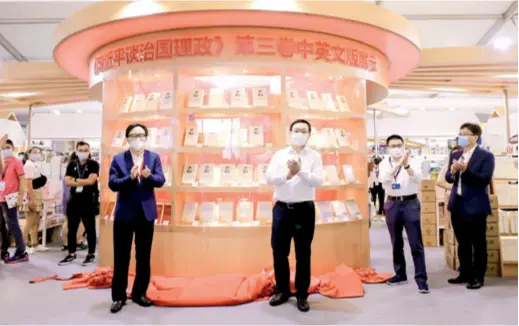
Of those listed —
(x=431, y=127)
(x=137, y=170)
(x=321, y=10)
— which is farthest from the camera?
(x=431, y=127)

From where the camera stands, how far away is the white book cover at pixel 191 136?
14.3ft

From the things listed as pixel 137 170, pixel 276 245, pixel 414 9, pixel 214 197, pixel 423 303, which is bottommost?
pixel 423 303

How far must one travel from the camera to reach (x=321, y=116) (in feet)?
15.1

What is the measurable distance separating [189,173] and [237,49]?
141 cm

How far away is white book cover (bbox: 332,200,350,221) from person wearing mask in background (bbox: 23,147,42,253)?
13.5ft

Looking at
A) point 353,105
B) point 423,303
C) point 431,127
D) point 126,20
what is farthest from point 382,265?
point 431,127

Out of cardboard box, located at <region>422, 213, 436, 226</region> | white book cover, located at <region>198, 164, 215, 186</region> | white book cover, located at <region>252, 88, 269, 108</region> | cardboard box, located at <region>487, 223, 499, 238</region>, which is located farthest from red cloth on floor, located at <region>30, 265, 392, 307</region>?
cardboard box, located at <region>422, 213, 436, 226</region>

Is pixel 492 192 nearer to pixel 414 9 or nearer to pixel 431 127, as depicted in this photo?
pixel 414 9

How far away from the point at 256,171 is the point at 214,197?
1.76ft

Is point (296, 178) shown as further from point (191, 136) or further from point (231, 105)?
point (191, 136)

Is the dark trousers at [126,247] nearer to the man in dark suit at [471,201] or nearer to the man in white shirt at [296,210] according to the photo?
the man in white shirt at [296,210]

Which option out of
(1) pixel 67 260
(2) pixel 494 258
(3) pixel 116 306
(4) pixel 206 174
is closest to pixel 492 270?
(2) pixel 494 258

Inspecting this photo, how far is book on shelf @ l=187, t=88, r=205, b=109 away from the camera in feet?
14.4

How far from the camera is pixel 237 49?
4207 millimetres
